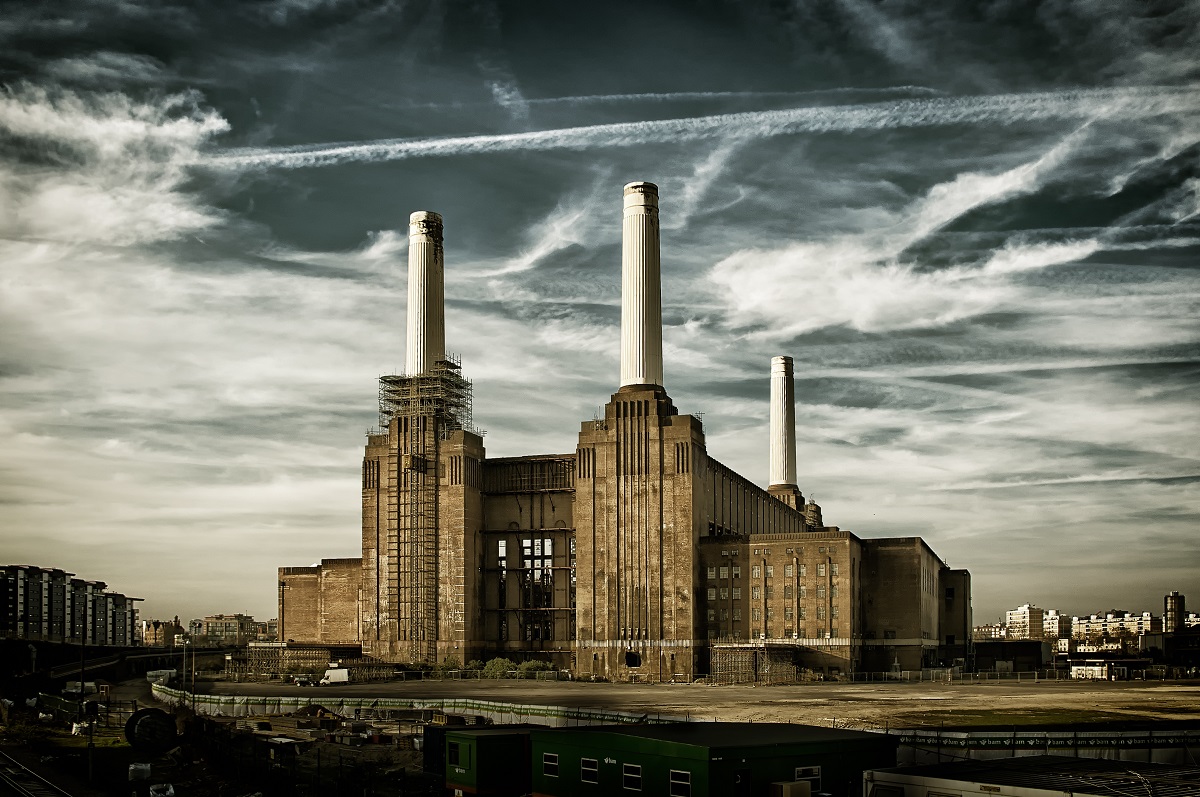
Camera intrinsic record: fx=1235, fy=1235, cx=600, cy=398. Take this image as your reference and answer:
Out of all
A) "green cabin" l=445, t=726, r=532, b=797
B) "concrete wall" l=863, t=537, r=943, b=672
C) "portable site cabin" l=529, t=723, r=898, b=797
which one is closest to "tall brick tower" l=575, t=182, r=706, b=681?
"concrete wall" l=863, t=537, r=943, b=672

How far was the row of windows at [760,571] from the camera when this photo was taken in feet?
381

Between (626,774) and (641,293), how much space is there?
88.4 meters

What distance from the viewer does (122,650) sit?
171750 mm

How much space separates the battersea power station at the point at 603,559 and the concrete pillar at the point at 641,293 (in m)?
0.16

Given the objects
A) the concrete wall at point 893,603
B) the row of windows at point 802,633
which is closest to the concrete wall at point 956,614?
the concrete wall at point 893,603

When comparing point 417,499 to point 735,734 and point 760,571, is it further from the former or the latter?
point 735,734

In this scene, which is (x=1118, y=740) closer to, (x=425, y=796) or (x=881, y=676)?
(x=425, y=796)

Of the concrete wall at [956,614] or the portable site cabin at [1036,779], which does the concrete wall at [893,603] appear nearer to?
the concrete wall at [956,614]

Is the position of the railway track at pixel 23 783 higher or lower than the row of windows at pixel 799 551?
lower

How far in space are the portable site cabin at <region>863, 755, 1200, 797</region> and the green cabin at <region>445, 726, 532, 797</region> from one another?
13.3 m

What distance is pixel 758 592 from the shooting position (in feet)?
387

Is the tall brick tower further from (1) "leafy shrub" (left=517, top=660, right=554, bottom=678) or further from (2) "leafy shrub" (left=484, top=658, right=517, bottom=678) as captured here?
(2) "leafy shrub" (left=484, top=658, right=517, bottom=678)

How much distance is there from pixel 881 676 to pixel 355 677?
48.8m

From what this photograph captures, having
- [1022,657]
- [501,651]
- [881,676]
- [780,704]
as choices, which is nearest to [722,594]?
[881,676]
